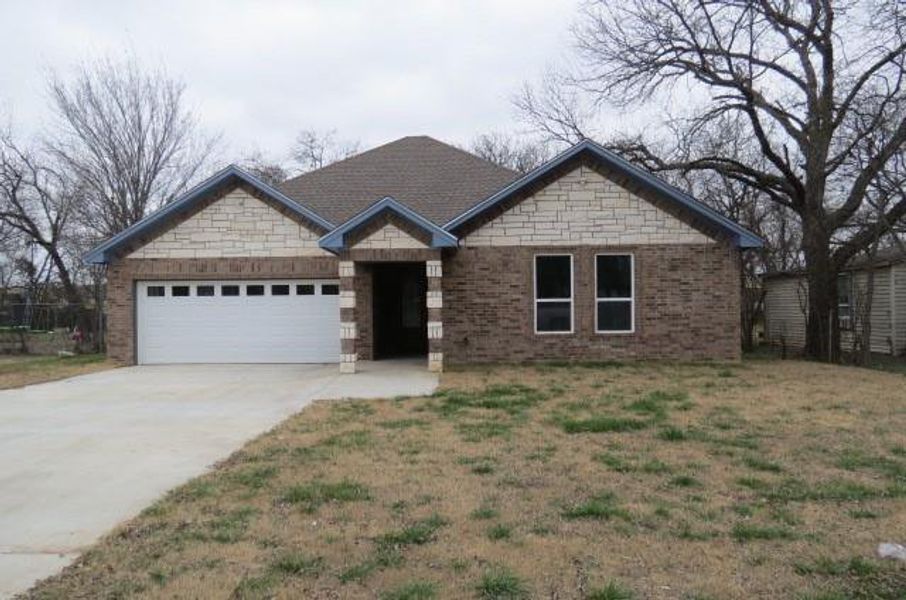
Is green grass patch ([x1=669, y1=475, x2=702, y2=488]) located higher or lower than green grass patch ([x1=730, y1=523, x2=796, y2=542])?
higher

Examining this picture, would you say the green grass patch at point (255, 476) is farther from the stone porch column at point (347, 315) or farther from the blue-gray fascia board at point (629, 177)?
the blue-gray fascia board at point (629, 177)

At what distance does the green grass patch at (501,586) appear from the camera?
4.32 metres

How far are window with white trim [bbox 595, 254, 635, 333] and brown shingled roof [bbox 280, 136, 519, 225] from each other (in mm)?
4129

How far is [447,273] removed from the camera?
56.6ft

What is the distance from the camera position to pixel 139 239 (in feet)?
61.0

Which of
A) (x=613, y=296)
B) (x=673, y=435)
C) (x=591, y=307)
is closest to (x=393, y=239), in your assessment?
(x=591, y=307)

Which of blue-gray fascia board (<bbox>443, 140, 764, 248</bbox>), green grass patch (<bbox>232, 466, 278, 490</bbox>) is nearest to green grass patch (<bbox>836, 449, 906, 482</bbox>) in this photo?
green grass patch (<bbox>232, 466, 278, 490</bbox>)

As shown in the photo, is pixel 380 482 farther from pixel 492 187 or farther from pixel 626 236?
pixel 492 187

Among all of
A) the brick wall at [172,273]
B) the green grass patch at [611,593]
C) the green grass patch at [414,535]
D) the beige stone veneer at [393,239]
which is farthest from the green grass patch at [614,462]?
the brick wall at [172,273]

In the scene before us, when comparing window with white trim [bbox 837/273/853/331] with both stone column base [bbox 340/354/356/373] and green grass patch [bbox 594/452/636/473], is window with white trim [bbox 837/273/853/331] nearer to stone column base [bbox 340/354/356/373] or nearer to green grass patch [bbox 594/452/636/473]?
stone column base [bbox 340/354/356/373]

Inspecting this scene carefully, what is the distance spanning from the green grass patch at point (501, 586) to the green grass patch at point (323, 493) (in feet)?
6.36

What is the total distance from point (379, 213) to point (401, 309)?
5624 mm

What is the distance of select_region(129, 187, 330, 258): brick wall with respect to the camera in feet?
60.8

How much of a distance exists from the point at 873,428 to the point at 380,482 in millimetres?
6176
